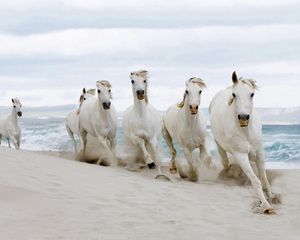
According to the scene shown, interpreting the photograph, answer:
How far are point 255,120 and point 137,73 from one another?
303 centimetres

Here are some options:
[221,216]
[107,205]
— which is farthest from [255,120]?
[107,205]

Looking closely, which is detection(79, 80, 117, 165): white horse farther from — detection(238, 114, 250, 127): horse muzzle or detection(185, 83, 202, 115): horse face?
detection(238, 114, 250, 127): horse muzzle

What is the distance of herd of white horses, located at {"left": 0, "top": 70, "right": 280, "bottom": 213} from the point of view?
9.17 metres

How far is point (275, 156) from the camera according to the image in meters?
27.7

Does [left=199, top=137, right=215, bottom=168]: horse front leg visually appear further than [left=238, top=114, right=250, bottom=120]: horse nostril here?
Yes

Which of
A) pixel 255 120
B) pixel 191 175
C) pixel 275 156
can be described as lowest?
pixel 275 156

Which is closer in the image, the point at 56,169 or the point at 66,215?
the point at 66,215

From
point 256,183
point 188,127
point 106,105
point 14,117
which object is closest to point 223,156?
point 188,127

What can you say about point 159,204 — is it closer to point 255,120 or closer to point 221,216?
point 221,216

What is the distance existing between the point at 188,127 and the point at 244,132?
81.3 inches

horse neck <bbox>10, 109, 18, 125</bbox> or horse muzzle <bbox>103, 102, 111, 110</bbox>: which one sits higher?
horse muzzle <bbox>103, 102, 111, 110</bbox>

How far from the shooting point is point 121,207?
8.06m

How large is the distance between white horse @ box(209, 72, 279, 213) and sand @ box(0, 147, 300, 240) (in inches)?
12.0

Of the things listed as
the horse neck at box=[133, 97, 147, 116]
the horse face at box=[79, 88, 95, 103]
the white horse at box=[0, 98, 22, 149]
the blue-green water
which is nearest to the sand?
the horse neck at box=[133, 97, 147, 116]
